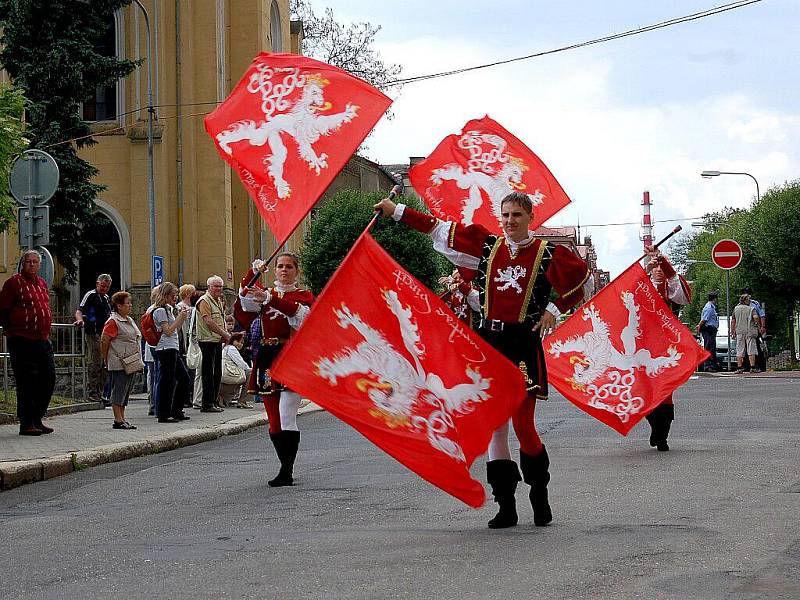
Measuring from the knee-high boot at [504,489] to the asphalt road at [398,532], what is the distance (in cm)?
10

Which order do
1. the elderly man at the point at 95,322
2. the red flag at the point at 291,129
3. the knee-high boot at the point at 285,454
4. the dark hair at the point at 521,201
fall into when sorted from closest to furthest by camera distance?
the dark hair at the point at 521,201, the red flag at the point at 291,129, the knee-high boot at the point at 285,454, the elderly man at the point at 95,322

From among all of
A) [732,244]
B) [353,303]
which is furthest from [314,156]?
[732,244]

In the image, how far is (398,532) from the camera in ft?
25.2

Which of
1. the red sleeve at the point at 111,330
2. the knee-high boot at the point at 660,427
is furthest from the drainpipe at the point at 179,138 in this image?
the knee-high boot at the point at 660,427

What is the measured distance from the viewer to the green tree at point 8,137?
1633 cm

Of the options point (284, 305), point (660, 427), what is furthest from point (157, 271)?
point (284, 305)

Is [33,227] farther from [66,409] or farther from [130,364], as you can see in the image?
[66,409]

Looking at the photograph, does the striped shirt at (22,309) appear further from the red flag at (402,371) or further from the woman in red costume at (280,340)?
the red flag at (402,371)

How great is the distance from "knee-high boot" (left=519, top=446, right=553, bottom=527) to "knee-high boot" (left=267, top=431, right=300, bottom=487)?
296cm

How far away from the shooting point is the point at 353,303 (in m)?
7.95

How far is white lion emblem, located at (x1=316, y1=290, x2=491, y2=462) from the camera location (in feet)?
25.2

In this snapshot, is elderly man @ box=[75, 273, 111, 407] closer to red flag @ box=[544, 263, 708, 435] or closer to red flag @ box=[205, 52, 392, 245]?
red flag @ box=[544, 263, 708, 435]

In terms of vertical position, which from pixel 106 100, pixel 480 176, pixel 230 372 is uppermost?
pixel 106 100

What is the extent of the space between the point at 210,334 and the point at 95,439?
4.85 meters
